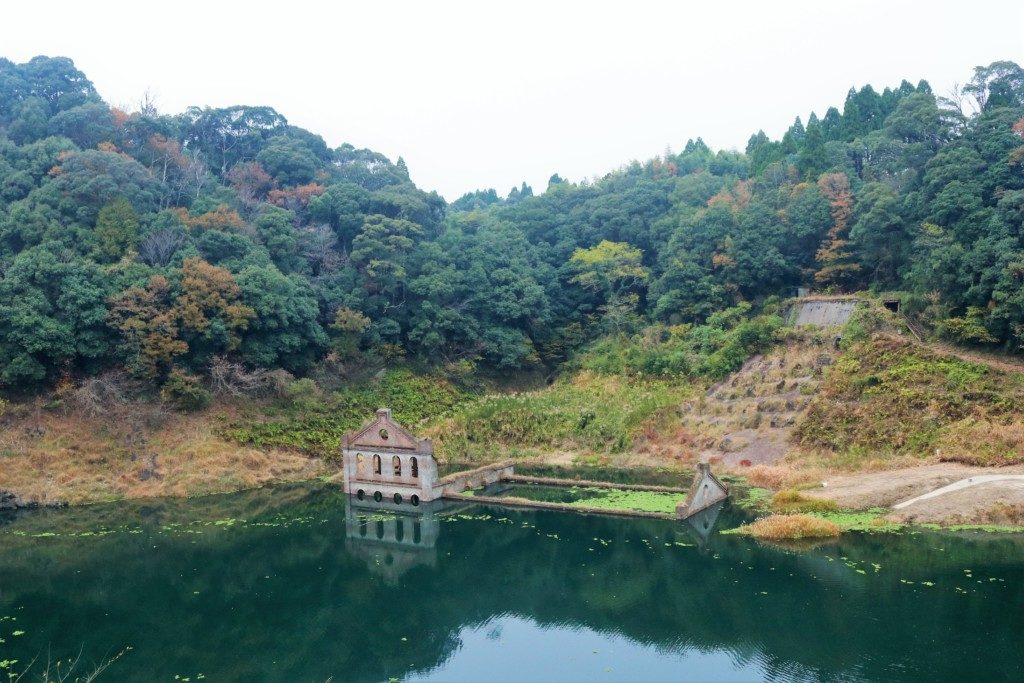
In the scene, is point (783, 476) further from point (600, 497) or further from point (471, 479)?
point (471, 479)

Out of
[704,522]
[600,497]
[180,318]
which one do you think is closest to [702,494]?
[704,522]

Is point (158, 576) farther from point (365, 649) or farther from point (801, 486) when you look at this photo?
point (801, 486)

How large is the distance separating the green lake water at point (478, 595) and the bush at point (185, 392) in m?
8.54

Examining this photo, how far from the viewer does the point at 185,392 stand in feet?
119

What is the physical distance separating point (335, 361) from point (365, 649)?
26.7m

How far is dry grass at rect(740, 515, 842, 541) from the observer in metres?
23.7

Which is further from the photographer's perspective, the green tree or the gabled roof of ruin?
the green tree

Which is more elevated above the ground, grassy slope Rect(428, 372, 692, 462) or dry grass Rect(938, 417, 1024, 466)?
dry grass Rect(938, 417, 1024, 466)

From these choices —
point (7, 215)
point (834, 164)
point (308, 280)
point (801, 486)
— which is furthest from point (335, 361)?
point (834, 164)

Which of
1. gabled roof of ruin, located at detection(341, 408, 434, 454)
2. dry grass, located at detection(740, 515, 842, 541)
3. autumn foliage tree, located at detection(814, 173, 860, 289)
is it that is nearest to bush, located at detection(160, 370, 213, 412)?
gabled roof of ruin, located at detection(341, 408, 434, 454)

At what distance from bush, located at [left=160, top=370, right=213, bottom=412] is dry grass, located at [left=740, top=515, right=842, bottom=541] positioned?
23908mm

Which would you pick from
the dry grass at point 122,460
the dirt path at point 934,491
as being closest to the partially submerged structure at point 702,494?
the dirt path at point 934,491

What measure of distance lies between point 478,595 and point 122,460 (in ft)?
63.0

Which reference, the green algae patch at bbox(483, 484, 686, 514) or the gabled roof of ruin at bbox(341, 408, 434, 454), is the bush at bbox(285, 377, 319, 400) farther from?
the green algae patch at bbox(483, 484, 686, 514)
